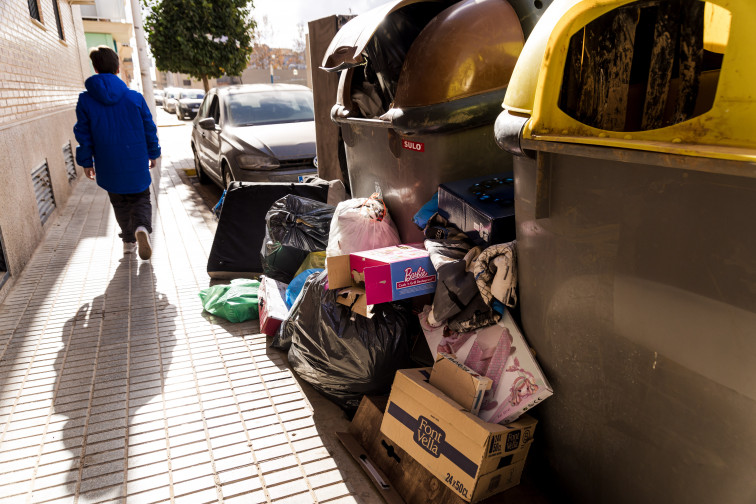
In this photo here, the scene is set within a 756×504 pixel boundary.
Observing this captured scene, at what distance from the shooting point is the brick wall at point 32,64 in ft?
17.5

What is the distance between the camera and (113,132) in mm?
4723

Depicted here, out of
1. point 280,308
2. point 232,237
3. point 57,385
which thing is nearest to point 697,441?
point 280,308

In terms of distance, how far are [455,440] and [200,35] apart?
11.7m

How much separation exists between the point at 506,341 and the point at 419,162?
117cm

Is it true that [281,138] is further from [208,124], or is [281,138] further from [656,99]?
[656,99]

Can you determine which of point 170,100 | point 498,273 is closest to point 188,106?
point 170,100

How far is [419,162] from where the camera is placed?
9.34ft

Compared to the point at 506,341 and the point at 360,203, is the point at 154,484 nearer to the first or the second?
the point at 506,341

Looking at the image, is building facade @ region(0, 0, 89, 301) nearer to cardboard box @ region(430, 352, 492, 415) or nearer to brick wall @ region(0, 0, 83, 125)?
brick wall @ region(0, 0, 83, 125)

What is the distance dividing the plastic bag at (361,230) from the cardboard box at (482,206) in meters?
0.49

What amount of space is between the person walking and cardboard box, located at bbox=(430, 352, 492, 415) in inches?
148

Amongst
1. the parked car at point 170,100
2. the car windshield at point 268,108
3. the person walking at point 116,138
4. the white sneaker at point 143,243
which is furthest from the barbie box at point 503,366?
the parked car at point 170,100

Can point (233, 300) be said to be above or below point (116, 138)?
below

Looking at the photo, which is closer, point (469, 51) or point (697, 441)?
point (697, 441)
